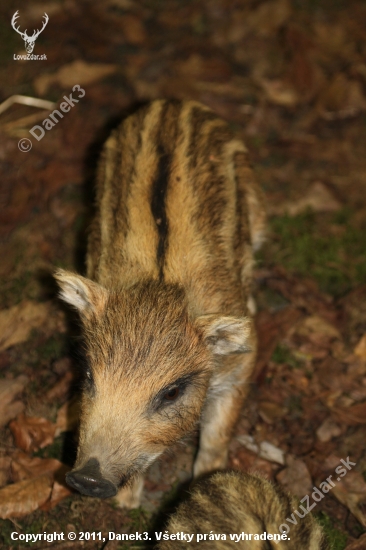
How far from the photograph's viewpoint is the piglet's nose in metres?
3.24

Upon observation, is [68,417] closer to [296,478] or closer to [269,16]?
[296,478]

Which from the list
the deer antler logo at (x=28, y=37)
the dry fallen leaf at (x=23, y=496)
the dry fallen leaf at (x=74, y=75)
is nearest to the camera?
the dry fallen leaf at (x=23, y=496)

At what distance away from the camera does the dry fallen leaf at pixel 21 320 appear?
198 inches

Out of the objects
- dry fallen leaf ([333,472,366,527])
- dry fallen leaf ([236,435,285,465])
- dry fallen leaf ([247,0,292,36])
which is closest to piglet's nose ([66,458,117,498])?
dry fallen leaf ([236,435,285,465])

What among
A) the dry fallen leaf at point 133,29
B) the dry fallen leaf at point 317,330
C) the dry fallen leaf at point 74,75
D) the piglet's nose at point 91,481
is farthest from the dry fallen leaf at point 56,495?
the dry fallen leaf at point 133,29

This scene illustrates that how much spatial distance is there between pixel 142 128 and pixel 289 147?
2.58 meters

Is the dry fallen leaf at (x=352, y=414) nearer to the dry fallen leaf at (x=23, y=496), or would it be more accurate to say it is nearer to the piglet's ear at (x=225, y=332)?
the piglet's ear at (x=225, y=332)

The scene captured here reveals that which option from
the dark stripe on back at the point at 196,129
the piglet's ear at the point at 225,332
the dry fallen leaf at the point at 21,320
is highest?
the dark stripe on back at the point at 196,129

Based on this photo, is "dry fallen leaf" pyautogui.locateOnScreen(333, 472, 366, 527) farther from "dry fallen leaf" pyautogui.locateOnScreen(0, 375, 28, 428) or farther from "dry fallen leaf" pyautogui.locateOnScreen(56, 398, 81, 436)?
"dry fallen leaf" pyautogui.locateOnScreen(0, 375, 28, 428)

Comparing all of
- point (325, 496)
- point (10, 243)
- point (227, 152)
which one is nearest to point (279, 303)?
point (227, 152)

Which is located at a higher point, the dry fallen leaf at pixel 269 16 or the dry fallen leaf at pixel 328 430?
the dry fallen leaf at pixel 269 16

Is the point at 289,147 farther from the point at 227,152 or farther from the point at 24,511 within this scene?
the point at 24,511

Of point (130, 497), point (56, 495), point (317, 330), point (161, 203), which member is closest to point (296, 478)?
point (130, 497)

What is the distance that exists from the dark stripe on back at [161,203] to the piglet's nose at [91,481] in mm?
1247
